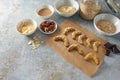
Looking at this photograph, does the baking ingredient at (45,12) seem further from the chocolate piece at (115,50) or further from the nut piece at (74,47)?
the chocolate piece at (115,50)

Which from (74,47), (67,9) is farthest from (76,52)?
(67,9)

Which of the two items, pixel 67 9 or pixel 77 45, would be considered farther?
pixel 67 9

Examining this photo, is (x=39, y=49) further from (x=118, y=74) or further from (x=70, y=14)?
(x=118, y=74)

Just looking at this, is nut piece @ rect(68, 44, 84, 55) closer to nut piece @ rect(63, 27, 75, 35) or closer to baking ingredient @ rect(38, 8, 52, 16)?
nut piece @ rect(63, 27, 75, 35)

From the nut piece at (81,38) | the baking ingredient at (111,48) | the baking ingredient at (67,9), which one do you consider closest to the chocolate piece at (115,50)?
the baking ingredient at (111,48)

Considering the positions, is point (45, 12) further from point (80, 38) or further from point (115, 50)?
point (115, 50)
